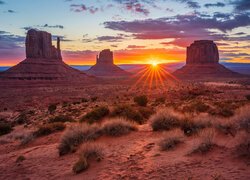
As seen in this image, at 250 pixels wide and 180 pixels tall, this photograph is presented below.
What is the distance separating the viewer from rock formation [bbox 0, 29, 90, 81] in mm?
93262

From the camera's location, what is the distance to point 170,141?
28.3ft

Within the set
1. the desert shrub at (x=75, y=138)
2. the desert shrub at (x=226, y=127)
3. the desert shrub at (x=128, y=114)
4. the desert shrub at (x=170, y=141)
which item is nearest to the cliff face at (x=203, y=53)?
the desert shrub at (x=128, y=114)

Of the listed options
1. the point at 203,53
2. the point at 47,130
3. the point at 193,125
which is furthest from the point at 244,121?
the point at 203,53

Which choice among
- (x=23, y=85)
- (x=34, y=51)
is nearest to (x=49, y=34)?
(x=34, y=51)

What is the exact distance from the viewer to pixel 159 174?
6973 mm

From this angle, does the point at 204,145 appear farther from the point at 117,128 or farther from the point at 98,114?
the point at 98,114

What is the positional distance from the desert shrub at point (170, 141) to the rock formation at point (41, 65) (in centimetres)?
8886

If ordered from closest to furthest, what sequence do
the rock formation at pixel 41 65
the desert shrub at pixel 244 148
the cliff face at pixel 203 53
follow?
the desert shrub at pixel 244 148
the rock formation at pixel 41 65
the cliff face at pixel 203 53

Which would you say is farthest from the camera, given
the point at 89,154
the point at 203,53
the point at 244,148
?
the point at 203,53

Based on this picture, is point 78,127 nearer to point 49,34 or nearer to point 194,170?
point 194,170

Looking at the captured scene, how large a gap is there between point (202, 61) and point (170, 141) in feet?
498

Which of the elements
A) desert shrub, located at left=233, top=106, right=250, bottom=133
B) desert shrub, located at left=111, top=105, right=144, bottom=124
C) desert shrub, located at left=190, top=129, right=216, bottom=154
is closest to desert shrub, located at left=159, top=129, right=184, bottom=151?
desert shrub, located at left=190, top=129, right=216, bottom=154

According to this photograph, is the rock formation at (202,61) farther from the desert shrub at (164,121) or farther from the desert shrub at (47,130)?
the desert shrub at (164,121)

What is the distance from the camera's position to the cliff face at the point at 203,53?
15212 cm
